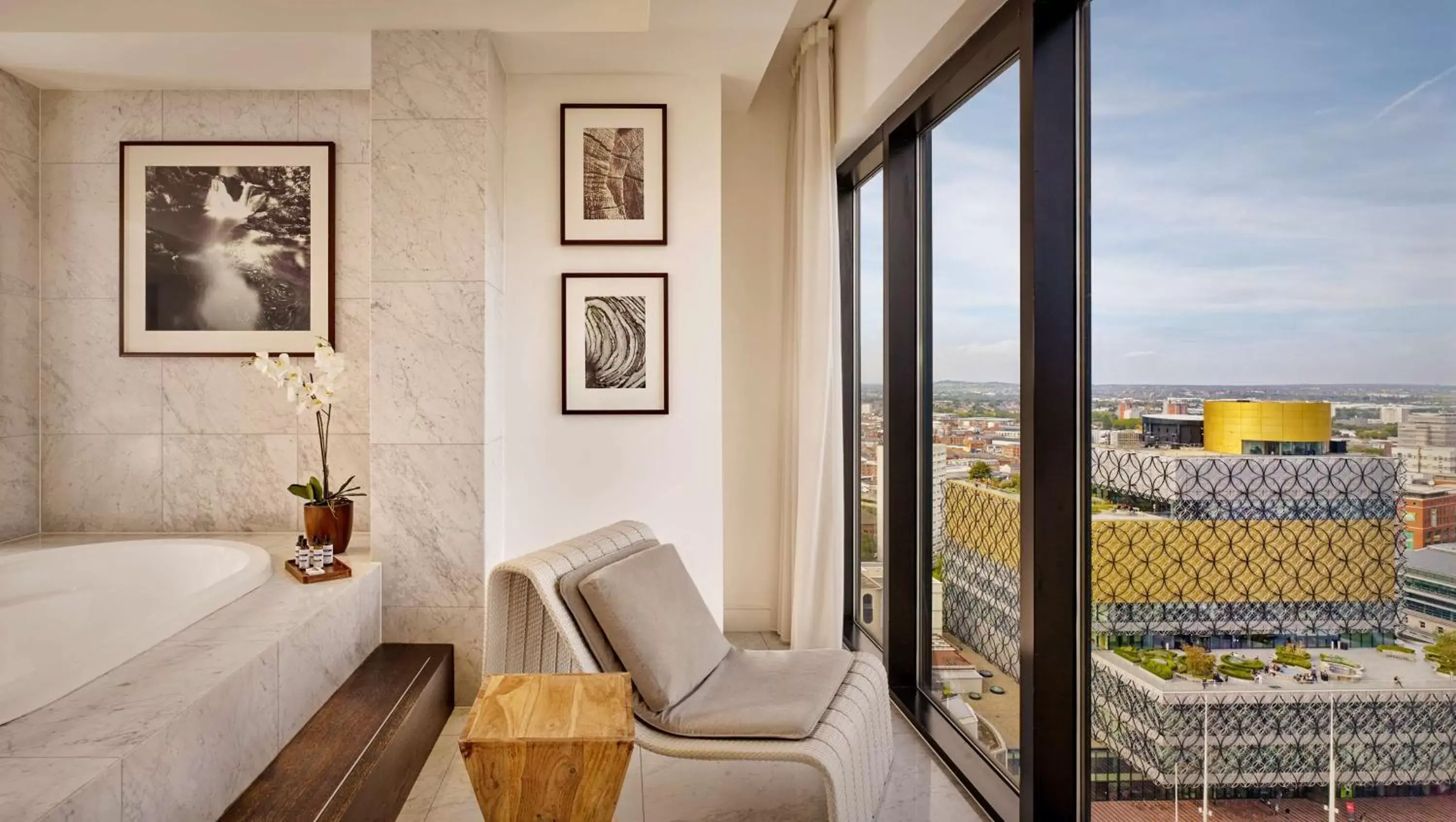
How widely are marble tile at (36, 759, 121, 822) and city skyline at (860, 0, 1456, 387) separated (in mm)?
2148

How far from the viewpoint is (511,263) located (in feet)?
11.4

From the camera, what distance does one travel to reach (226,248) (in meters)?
3.54

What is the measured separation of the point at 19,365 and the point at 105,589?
1.10 m

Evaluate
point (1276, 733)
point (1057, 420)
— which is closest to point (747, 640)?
point (1057, 420)

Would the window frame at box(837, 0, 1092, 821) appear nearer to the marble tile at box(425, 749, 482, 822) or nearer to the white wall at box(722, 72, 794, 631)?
the marble tile at box(425, 749, 482, 822)

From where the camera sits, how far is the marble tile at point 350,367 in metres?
3.58

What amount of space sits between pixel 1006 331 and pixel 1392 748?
1.35 metres

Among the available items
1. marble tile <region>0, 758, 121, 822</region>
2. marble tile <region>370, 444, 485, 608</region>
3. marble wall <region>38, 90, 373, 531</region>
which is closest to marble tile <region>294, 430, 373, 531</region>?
marble wall <region>38, 90, 373, 531</region>

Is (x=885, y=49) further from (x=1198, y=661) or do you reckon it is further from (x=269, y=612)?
(x=269, y=612)

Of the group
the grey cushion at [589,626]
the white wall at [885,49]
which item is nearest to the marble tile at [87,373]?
the grey cushion at [589,626]

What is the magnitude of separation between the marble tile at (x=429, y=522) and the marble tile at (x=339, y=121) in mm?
1374

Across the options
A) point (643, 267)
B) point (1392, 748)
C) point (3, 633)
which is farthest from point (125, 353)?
point (1392, 748)

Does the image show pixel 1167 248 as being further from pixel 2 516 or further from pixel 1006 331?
pixel 2 516

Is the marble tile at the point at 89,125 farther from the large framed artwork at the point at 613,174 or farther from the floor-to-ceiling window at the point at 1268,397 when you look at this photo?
the floor-to-ceiling window at the point at 1268,397
